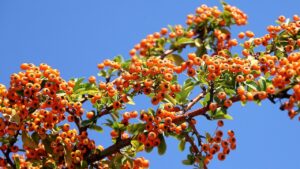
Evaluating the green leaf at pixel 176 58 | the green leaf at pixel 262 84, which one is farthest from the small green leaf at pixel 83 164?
the green leaf at pixel 176 58

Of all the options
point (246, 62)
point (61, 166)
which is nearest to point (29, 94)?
point (61, 166)

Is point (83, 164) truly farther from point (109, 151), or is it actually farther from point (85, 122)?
point (85, 122)

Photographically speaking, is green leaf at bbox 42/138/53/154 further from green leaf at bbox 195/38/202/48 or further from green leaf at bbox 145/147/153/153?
green leaf at bbox 195/38/202/48

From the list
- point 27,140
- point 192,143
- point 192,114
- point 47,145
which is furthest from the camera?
point 47,145

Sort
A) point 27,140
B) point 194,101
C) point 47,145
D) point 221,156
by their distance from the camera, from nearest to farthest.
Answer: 1. point 221,156
2. point 194,101
3. point 27,140
4. point 47,145

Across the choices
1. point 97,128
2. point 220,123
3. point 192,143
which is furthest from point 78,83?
point 220,123

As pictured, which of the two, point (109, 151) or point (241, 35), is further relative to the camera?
point (241, 35)

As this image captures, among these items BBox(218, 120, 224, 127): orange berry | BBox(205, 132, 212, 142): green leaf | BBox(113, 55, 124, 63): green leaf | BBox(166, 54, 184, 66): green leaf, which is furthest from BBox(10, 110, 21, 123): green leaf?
BBox(166, 54, 184, 66): green leaf

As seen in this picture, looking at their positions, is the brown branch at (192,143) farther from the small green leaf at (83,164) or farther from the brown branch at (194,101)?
the small green leaf at (83,164)

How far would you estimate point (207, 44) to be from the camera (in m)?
11.1

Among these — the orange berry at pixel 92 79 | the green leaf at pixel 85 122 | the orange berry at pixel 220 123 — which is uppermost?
the orange berry at pixel 92 79

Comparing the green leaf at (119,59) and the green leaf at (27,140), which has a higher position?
the green leaf at (119,59)

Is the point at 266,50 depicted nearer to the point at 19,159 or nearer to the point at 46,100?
the point at 46,100

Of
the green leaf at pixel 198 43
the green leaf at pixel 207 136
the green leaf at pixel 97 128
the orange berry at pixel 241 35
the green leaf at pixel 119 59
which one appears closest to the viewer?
the green leaf at pixel 207 136
